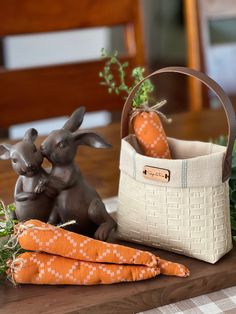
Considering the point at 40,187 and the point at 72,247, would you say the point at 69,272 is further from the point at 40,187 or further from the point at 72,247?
the point at 40,187

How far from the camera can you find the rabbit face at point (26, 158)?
0.85 meters

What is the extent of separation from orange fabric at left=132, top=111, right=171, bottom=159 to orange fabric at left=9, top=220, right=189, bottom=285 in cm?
18

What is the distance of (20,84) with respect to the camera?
1.76 m

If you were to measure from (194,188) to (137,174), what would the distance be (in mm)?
91

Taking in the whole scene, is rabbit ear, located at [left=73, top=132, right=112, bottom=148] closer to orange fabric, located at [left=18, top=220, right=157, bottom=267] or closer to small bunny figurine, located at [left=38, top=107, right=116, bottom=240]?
small bunny figurine, located at [left=38, top=107, right=116, bottom=240]

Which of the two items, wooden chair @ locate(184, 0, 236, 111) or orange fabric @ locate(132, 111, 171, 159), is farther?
wooden chair @ locate(184, 0, 236, 111)

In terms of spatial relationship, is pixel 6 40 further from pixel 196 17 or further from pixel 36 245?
pixel 36 245

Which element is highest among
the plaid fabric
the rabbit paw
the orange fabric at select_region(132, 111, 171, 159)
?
the orange fabric at select_region(132, 111, 171, 159)

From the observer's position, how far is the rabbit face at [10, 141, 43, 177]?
2.78ft

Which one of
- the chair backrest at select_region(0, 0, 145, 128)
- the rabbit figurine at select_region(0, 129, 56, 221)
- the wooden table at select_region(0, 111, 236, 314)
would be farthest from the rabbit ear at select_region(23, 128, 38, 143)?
the chair backrest at select_region(0, 0, 145, 128)

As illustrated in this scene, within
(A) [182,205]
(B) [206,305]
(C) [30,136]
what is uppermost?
(C) [30,136]

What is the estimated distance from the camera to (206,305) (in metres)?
0.81

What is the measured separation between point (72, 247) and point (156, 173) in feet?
0.53

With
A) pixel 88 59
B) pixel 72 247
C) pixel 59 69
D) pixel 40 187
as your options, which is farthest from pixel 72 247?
Answer: pixel 88 59
